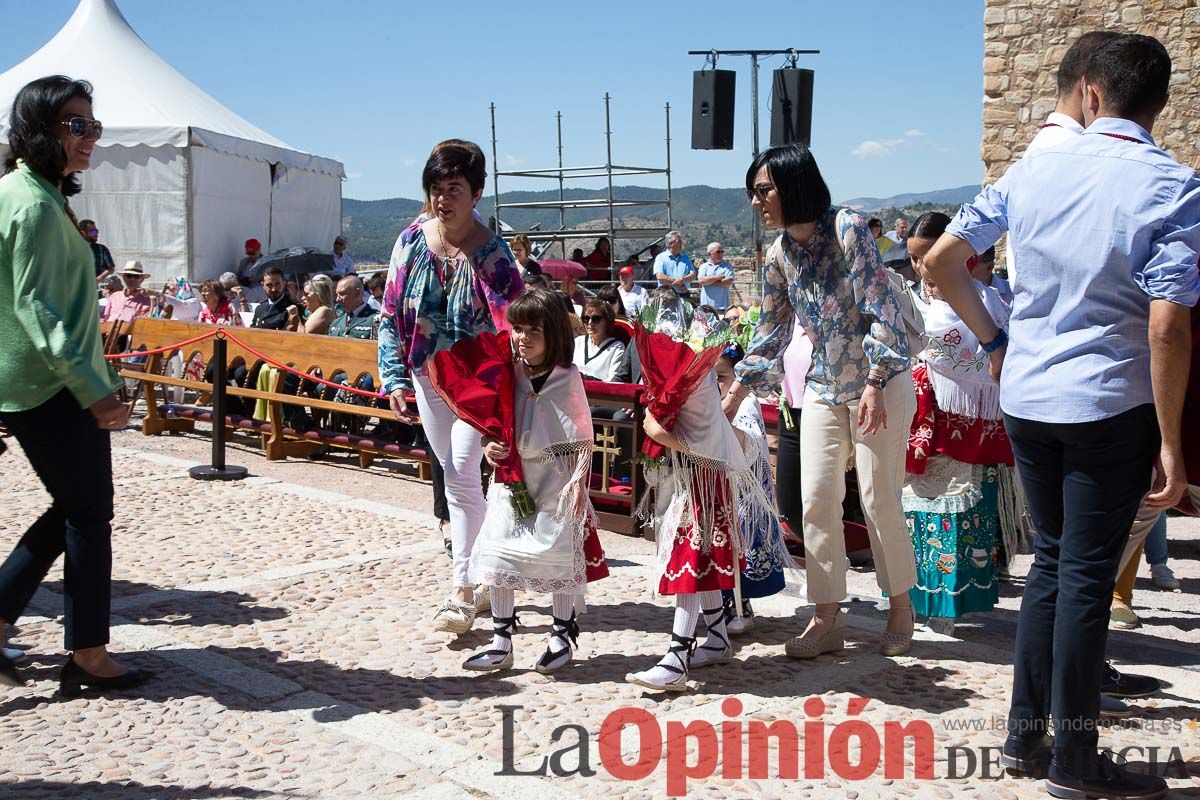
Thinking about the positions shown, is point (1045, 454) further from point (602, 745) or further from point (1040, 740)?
point (602, 745)

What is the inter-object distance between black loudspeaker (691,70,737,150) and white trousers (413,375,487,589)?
9.53 meters

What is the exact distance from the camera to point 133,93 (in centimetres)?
2012

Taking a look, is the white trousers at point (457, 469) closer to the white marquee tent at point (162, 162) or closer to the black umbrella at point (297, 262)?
the black umbrella at point (297, 262)

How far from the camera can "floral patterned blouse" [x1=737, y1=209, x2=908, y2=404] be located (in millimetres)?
4398

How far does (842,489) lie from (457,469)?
1.57 m

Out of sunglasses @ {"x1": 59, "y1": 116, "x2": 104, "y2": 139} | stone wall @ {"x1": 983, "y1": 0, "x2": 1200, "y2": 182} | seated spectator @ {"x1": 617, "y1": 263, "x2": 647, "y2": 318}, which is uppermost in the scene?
stone wall @ {"x1": 983, "y1": 0, "x2": 1200, "y2": 182}

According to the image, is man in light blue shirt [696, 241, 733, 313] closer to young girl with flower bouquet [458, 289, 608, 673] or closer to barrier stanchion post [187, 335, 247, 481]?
barrier stanchion post [187, 335, 247, 481]

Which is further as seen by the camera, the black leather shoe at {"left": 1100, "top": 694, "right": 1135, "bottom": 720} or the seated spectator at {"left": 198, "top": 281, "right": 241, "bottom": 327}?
the seated spectator at {"left": 198, "top": 281, "right": 241, "bottom": 327}

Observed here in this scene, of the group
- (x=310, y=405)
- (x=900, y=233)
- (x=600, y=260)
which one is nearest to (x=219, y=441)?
(x=310, y=405)

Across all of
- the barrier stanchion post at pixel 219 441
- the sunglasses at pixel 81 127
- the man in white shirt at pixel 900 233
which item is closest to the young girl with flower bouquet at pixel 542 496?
the sunglasses at pixel 81 127

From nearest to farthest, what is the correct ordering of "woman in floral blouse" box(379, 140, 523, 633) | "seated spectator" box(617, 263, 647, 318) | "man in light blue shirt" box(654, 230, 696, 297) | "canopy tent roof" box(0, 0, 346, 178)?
"woman in floral blouse" box(379, 140, 523, 633) < "seated spectator" box(617, 263, 647, 318) < "man in light blue shirt" box(654, 230, 696, 297) < "canopy tent roof" box(0, 0, 346, 178)

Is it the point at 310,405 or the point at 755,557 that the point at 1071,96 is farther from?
the point at 310,405

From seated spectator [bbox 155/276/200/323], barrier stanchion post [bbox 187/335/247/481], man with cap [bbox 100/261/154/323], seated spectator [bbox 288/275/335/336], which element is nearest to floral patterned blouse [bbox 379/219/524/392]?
barrier stanchion post [bbox 187/335/247/481]

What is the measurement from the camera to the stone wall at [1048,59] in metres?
14.1
